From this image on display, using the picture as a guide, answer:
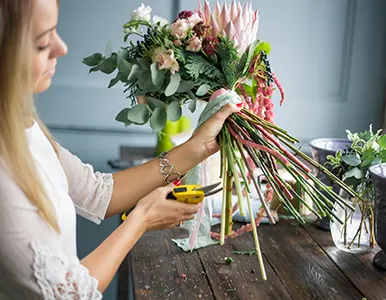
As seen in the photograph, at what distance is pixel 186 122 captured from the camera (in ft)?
7.23

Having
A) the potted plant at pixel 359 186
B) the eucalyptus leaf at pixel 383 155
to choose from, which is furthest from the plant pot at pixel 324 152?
the eucalyptus leaf at pixel 383 155

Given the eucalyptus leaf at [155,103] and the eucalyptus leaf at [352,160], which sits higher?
the eucalyptus leaf at [155,103]

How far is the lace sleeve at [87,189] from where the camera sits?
1303 mm

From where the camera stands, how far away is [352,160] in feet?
4.50

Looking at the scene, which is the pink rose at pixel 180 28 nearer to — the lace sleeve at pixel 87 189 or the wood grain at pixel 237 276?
the lace sleeve at pixel 87 189

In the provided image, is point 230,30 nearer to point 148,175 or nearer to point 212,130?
point 212,130

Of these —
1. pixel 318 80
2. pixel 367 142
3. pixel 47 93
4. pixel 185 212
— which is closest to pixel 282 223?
pixel 367 142

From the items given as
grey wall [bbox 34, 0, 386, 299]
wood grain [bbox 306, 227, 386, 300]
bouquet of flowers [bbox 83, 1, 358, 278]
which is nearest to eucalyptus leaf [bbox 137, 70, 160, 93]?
bouquet of flowers [bbox 83, 1, 358, 278]

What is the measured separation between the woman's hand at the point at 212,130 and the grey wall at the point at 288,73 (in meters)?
1.11

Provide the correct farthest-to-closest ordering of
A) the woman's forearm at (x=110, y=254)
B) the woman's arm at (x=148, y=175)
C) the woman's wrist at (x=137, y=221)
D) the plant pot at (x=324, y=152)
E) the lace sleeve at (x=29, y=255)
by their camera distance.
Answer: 1. the plant pot at (x=324, y=152)
2. the woman's arm at (x=148, y=175)
3. the woman's wrist at (x=137, y=221)
4. the woman's forearm at (x=110, y=254)
5. the lace sleeve at (x=29, y=255)

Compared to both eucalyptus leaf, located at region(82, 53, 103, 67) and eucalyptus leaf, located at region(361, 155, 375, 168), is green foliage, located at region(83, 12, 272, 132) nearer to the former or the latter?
eucalyptus leaf, located at region(82, 53, 103, 67)

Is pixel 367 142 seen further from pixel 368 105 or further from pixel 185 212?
pixel 368 105

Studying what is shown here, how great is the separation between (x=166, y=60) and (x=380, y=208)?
1.90 feet

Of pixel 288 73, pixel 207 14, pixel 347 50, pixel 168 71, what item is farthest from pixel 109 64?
pixel 347 50
